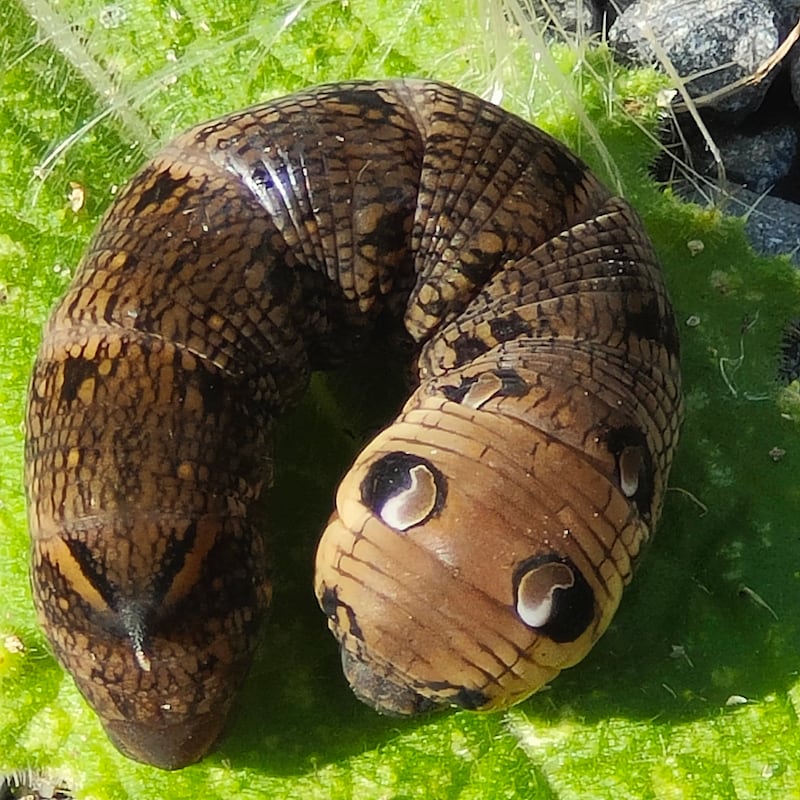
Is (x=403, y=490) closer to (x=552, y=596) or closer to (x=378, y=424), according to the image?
(x=552, y=596)

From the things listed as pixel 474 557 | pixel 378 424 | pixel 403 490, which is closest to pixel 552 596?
pixel 474 557

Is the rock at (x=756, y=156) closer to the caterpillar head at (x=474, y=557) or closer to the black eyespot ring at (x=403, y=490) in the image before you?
the caterpillar head at (x=474, y=557)

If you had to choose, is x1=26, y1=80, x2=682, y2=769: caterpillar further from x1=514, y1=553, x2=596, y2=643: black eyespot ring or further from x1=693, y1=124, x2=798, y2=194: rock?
x1=693, y1=124, x2=798, y2=194: rock

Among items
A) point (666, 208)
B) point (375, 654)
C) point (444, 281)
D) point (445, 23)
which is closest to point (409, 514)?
point (375, 654)

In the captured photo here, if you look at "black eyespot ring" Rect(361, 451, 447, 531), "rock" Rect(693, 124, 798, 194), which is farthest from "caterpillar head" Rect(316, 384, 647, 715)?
"rock" Rect(693, 124, 798, 194)

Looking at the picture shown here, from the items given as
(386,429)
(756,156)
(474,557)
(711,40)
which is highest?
(386,429)

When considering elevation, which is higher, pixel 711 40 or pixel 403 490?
pixel 403 490

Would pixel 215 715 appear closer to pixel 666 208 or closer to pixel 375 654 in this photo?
pixel 375 654

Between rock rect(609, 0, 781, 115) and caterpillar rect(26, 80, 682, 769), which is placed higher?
caterpillar rect(26, 80, 682, 769)
